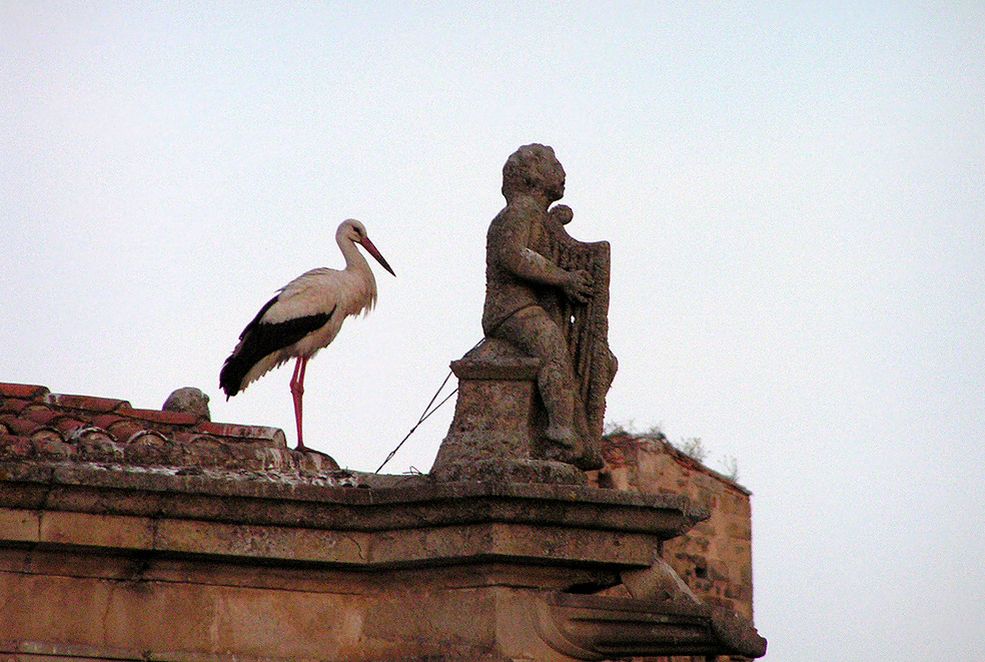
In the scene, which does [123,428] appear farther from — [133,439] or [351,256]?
[351,256]

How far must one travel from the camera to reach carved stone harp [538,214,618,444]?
33.1 feet

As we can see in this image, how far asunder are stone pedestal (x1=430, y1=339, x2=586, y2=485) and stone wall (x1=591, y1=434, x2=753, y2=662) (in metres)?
9.38

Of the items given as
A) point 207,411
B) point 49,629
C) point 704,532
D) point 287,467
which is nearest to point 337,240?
point 207,411

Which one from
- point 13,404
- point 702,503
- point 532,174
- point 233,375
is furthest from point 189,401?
point 702,503

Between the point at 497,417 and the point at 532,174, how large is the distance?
1320 millimetres

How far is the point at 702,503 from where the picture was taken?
1966cm

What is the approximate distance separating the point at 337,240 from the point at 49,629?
14.2 feet

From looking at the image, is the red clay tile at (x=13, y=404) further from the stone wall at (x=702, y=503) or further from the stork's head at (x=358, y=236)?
the stone wall at (x=702, y=503)

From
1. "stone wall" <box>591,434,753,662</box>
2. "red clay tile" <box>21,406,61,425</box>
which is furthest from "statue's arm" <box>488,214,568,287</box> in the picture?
"stone wall" <box>591,434,753,662</box>

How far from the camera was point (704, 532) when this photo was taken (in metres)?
20.7

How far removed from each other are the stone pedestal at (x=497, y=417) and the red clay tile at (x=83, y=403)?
103 inches

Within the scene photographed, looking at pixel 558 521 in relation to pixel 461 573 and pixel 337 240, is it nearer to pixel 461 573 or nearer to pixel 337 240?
pixel 461 573

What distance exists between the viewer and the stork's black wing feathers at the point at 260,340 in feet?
40.9

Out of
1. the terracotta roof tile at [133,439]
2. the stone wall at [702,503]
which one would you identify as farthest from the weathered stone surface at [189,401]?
the stone wall at [702,503]
